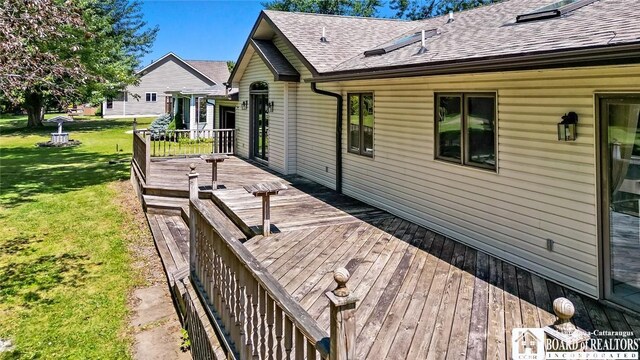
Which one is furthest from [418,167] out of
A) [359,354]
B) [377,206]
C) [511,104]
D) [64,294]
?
[64,294]

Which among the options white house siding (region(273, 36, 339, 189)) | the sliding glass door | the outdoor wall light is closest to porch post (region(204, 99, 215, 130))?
the sliding glass door

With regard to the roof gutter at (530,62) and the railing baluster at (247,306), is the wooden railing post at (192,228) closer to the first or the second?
the railing baluster at (247,306)

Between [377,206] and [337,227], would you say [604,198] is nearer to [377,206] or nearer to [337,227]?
[337,227]

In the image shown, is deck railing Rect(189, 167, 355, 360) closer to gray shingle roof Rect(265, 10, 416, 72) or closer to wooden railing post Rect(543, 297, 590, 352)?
wooden railing post Rect(543, 297, 590, 352)

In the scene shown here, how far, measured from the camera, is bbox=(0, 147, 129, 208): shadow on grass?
1258cm

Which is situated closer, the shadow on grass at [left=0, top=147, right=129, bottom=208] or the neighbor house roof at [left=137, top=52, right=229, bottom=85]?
the shadow on grass at [left=0, top=147, right=129, bottom=208]

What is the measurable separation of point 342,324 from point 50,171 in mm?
16961

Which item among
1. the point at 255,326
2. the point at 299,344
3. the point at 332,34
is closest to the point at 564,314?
the point at 299,344

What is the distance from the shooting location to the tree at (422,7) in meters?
32.3

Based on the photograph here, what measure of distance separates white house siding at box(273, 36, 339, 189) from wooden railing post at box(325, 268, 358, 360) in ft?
26.6

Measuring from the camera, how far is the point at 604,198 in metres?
4.39

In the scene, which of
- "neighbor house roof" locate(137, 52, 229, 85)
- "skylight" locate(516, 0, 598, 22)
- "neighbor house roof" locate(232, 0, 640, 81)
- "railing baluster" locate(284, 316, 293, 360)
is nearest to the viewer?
"railing baluster" locate(284, 316, 293, 360)

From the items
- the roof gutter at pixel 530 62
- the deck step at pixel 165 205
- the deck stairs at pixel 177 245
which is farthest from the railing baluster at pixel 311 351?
the deck step at pixel 165 205

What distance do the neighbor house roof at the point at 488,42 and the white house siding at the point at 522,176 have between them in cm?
38
